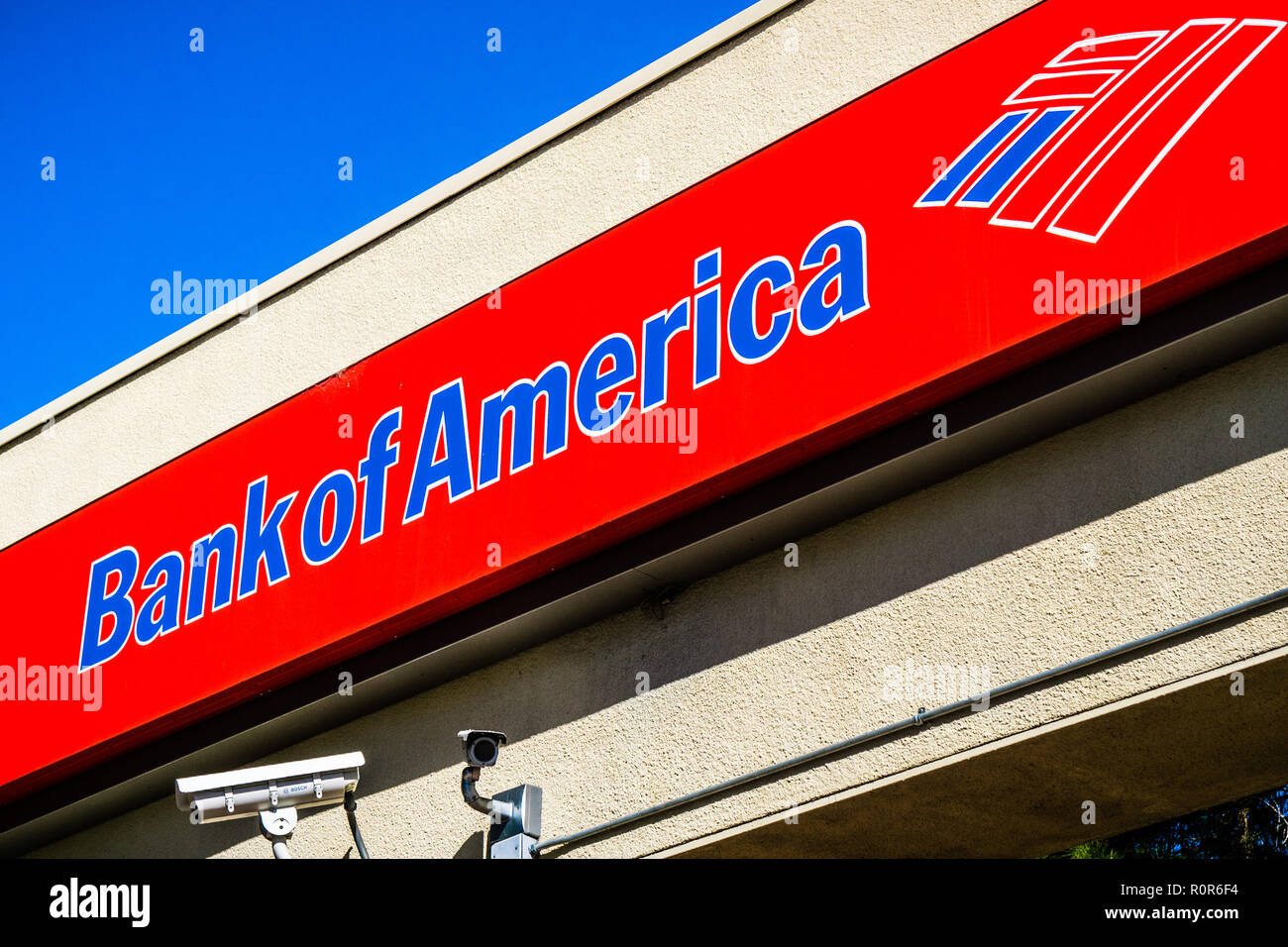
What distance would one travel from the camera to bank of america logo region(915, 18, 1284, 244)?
616 cm

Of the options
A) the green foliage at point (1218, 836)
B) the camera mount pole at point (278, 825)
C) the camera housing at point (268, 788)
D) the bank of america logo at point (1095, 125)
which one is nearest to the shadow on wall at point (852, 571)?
the camera housing at point (268, 788)

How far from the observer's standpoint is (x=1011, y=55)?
6.77 meters

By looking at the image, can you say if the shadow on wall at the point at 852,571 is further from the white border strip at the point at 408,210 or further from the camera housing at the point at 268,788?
the white border strip at the point at 408,210

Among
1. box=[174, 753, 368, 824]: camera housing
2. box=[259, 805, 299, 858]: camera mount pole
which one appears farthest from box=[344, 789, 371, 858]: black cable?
box=[259, 805, 299, 858]: camera mount pole

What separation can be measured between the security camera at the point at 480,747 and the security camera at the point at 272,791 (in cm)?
74

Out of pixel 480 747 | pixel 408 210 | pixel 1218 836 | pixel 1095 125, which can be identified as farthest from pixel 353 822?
pixel 1218 836

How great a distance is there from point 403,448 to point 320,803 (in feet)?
6.49

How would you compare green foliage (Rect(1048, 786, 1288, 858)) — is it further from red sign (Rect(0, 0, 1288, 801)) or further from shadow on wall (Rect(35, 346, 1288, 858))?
red sign (Rect(0, 0, 1288, 801))

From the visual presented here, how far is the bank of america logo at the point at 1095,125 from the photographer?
6156 mm

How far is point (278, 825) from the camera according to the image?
23.7 ft

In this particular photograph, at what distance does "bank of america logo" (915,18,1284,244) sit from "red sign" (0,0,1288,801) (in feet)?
0.04

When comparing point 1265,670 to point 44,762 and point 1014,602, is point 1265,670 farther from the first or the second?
point 44,762

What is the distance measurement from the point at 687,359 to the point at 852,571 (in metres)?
1.35
